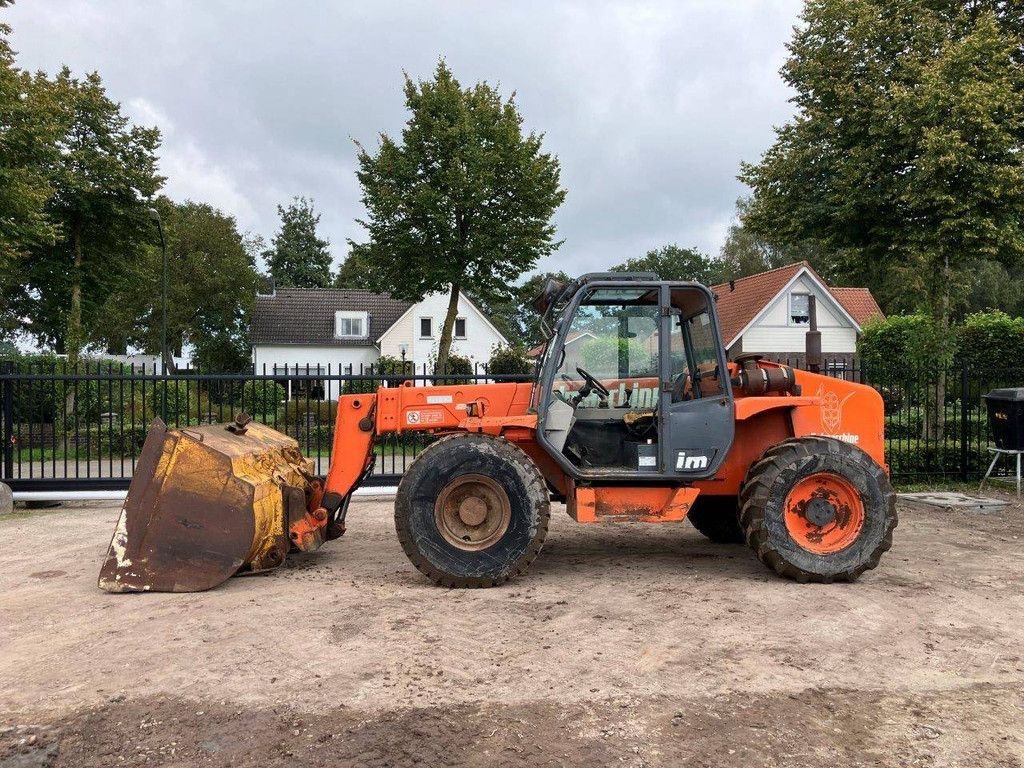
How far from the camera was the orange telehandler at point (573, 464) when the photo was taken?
5422 mm

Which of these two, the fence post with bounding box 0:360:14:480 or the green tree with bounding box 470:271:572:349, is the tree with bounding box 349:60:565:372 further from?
the fence post with bounding box 0:360:14:480

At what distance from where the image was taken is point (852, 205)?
43.9 feet

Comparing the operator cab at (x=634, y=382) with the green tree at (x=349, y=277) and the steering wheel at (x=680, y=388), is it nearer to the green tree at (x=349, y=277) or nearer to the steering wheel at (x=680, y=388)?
the steering wheel at (x=680, y=388)

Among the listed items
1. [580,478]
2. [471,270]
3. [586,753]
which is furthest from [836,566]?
[471,270]

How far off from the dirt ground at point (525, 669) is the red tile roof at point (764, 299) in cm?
2906

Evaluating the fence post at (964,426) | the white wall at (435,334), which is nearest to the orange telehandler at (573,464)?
the fence post at (964,426)

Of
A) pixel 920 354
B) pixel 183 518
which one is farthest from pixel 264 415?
pixel 920 354

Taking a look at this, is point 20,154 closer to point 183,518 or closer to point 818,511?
point 183,518

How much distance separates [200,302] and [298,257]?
2663cm

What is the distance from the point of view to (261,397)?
1213 cm

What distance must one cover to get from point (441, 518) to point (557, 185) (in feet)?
64.0

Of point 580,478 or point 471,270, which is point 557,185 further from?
point 580,478

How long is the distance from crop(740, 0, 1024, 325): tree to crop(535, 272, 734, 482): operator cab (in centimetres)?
826

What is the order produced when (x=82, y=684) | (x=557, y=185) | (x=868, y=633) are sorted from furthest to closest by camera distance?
(x=557, y=185), (x=868, y=633), (x=82, y=684)
